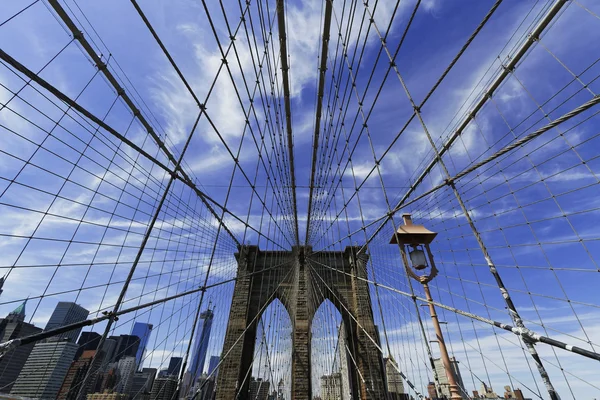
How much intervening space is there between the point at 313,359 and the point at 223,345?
4.98 m

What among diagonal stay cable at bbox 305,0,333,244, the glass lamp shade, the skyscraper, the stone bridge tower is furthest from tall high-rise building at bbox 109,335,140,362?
diagonal stay cable at bbox 305,0,333,244

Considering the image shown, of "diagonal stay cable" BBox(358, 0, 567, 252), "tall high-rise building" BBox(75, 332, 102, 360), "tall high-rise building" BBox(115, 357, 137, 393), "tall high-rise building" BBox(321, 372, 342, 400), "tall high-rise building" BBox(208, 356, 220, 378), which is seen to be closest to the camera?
"diagonal stay cable" BBox(358, 0, 567, 252)

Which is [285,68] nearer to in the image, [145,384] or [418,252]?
[418,252]

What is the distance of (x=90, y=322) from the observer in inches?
80.7

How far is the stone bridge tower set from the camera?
41.1 feet

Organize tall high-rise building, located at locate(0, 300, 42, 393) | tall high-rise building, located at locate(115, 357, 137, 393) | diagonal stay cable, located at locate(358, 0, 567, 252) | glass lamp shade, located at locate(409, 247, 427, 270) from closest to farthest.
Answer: diagonal stay cable, located at locate(358, 0, 567, 252)
tall high-rise building, located at locate(0, 300, 42, 393)
glass lamp shade, located at locate(409, 247, 427, 270)
tall high-rise building, located at locate(115, 357, 137, 393)

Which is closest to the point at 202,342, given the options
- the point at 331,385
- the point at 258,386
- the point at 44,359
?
the point at 258,386

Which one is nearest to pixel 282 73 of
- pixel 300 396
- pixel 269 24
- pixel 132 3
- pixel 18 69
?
pixel 269 24

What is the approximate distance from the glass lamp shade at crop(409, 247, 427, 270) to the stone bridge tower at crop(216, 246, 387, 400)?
22.2ft

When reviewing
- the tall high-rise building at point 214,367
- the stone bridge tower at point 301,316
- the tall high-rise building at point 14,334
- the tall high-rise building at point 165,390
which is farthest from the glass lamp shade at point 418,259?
the stone bridge tower at point 301,316

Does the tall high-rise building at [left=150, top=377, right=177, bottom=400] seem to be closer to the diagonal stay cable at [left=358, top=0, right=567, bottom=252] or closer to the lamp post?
the lamp post

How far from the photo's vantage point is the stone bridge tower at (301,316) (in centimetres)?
1253

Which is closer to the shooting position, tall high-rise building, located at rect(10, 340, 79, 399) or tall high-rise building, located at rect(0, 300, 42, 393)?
tall high-rise building, located at rect(10, 340, 79, 399)

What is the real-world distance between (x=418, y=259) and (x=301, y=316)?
12136 millimetres
